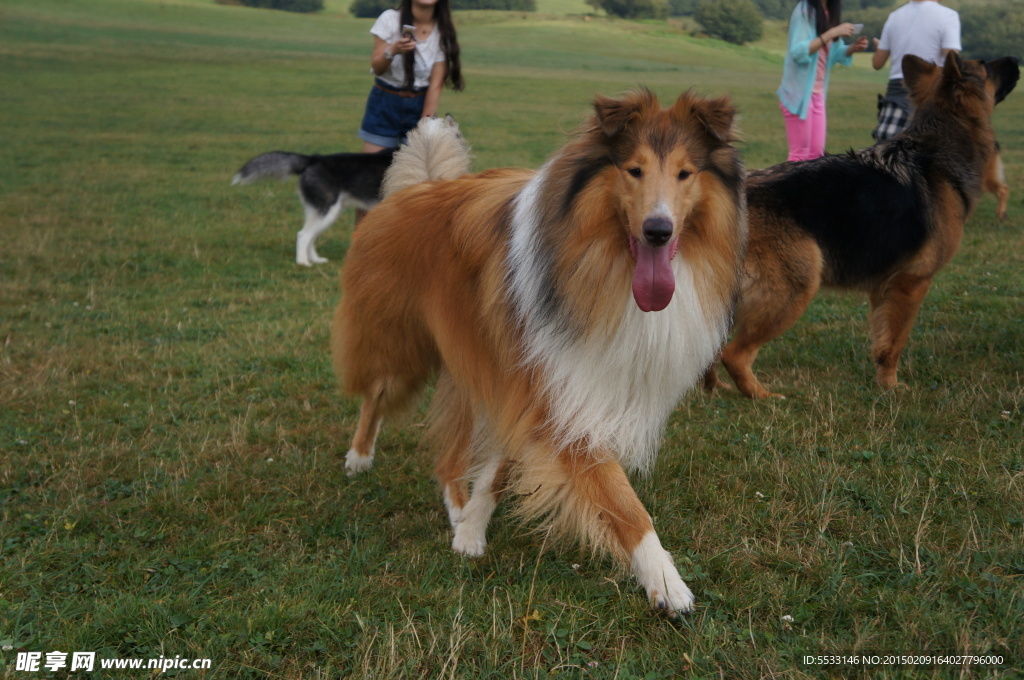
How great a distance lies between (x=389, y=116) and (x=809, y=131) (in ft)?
12.6

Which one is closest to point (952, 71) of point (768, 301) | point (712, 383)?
point (768, 301)

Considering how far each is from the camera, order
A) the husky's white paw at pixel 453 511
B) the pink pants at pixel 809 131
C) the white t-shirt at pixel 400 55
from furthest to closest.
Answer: the pink pants at pixel 809 131 < the white t-shirt at pixel 400 55 < the husky's white paw at pixel 453 511

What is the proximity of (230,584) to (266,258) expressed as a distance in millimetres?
6696

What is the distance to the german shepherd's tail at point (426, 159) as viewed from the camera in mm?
4520

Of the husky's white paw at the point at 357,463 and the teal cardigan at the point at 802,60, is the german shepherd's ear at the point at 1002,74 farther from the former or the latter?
the husky's white paw at the point at 357,463

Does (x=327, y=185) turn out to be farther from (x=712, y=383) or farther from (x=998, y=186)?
(x=998, y=186)

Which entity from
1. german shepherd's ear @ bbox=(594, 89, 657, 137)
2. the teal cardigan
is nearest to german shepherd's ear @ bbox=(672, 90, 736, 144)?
Result: german shepherd's ear @ bbox=(594, 89, 657, 137)

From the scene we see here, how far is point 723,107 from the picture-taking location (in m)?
3.18

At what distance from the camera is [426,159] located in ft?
14.9

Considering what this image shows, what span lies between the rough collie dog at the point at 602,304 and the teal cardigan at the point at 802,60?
5195 mm

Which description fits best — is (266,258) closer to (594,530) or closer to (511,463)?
(511,463)

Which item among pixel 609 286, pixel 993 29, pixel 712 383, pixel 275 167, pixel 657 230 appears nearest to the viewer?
pixel 657 230

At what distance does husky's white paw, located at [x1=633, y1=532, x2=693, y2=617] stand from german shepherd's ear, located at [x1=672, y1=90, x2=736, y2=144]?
147 centimetres

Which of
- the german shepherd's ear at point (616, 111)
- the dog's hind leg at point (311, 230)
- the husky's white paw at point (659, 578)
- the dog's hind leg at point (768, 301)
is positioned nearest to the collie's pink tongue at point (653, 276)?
the german shepherd's ear at point (616, 111)
